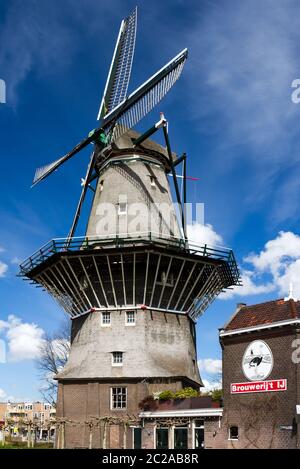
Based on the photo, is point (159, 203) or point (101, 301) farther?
point (159, 203)

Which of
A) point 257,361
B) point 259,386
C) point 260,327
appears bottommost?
point 259,386

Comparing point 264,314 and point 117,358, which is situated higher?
point 264,314

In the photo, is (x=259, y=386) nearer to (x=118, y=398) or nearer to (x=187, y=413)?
(x=187, y=413)

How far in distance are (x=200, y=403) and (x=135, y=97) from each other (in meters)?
19.5

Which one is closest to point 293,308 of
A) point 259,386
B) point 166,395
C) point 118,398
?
point 259,386

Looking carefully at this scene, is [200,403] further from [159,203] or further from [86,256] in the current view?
[159,203]

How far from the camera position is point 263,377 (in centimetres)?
2423

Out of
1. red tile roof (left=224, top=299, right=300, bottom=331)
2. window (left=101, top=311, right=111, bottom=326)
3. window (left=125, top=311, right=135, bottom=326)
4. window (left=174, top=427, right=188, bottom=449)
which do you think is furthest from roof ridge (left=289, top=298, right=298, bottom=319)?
window (left=101, top=311, right=111, bottom=326)

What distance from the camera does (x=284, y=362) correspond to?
23.6 meters

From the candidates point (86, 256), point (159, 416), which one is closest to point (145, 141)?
point (86, 256)

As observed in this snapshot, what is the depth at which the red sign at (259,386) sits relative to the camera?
23.6 metres

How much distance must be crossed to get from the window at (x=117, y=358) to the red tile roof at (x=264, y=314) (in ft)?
27.2

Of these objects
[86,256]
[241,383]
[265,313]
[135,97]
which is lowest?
[241,383]

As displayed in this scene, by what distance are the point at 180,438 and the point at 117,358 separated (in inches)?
250
